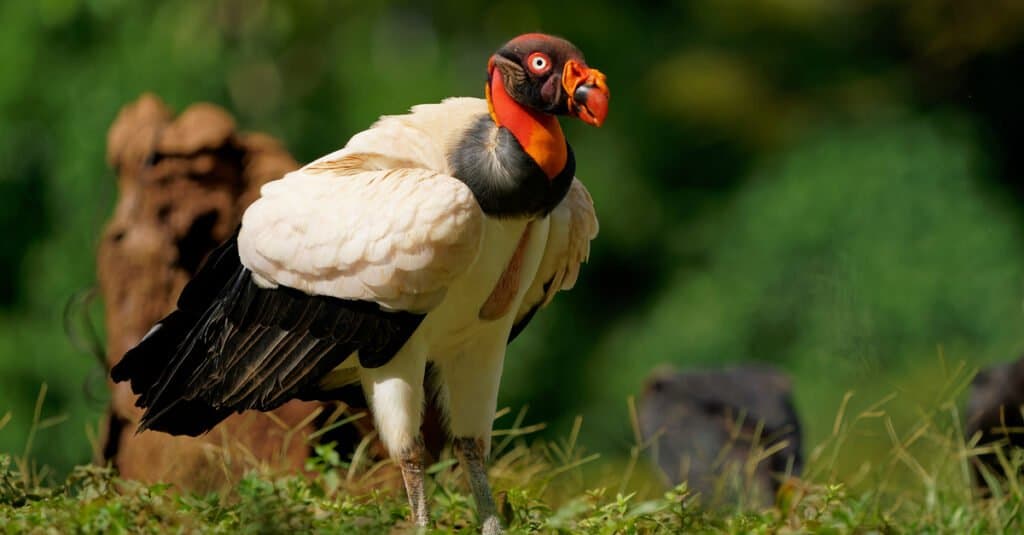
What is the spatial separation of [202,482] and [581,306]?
965 cm

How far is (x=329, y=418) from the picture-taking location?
18.8ft

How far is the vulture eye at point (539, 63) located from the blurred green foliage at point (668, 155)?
3268 millimetres

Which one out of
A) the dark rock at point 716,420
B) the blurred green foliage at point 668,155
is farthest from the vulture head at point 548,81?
the blurred green foliage at point 668,155

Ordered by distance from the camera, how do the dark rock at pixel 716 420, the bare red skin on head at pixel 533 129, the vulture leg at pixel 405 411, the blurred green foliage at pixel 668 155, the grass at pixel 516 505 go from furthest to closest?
the blurred green foliage at pixel 668 155 < the dark rock at pixel 716 420 < the vulture leg at pixel 405 411 < the bare red skin on head at pixel 533 129 < the grass at pixel 516 505

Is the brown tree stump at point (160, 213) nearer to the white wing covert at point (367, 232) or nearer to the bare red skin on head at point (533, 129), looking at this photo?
the white wing covert at point (367, 232)

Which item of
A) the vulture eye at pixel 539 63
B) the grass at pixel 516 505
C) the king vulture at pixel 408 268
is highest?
the vulture eye at pixel 539 63

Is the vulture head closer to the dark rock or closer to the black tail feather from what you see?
the black tail feather

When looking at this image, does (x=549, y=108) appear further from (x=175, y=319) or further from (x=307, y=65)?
(x=307, y=65)

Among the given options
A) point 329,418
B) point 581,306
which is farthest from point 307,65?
point 329,418

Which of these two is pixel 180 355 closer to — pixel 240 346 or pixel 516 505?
pixel 240 346

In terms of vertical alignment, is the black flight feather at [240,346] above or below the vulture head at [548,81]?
below

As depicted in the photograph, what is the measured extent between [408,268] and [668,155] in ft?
39.2

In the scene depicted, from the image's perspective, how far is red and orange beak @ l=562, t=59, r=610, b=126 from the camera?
4.09 metres

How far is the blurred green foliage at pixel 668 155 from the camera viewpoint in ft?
35.9
